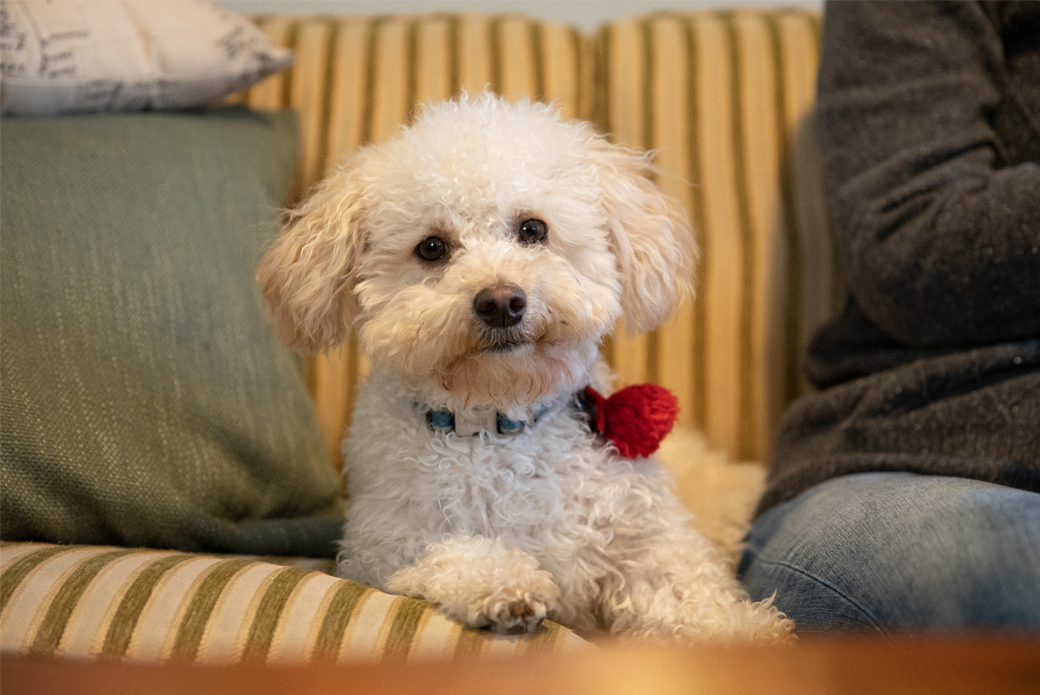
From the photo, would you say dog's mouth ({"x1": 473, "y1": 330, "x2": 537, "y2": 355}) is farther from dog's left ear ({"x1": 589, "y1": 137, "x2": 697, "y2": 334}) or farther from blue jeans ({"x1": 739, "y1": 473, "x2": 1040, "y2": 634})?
blue jeans ({"x1": 739, "y1": 473, "x2": 1040, "y2": 634})

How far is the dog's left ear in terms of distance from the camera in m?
0.87

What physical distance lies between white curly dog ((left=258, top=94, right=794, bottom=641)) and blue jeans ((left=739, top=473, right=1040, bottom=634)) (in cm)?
6

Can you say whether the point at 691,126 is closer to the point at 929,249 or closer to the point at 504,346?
the point at 929,249

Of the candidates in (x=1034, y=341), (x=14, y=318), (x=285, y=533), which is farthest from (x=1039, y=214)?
(x=14, y=318)

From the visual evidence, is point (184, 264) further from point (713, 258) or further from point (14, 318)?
point (713, 258)

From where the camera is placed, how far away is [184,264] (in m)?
1.01

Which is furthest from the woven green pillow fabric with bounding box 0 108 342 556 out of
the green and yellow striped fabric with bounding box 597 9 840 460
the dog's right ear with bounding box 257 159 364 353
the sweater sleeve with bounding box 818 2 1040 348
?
the sweater sleeve with bounding box 818 2 1040 348

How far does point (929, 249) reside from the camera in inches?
36.6

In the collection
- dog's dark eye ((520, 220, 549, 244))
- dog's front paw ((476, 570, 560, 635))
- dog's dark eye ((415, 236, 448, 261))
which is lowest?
dog's front paw ((476, 570, 560, 635))

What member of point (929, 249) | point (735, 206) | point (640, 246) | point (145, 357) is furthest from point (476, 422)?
point (735, 206)

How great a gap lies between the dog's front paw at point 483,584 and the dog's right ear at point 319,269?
1.00 feet

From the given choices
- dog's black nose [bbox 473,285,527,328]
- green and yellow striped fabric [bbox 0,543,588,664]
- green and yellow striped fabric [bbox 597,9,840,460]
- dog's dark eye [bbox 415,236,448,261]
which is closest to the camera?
green and yellow striped fabric [bbox 0,543,588,664]

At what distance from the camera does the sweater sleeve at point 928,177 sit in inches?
35.4

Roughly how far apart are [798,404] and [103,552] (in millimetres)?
965
